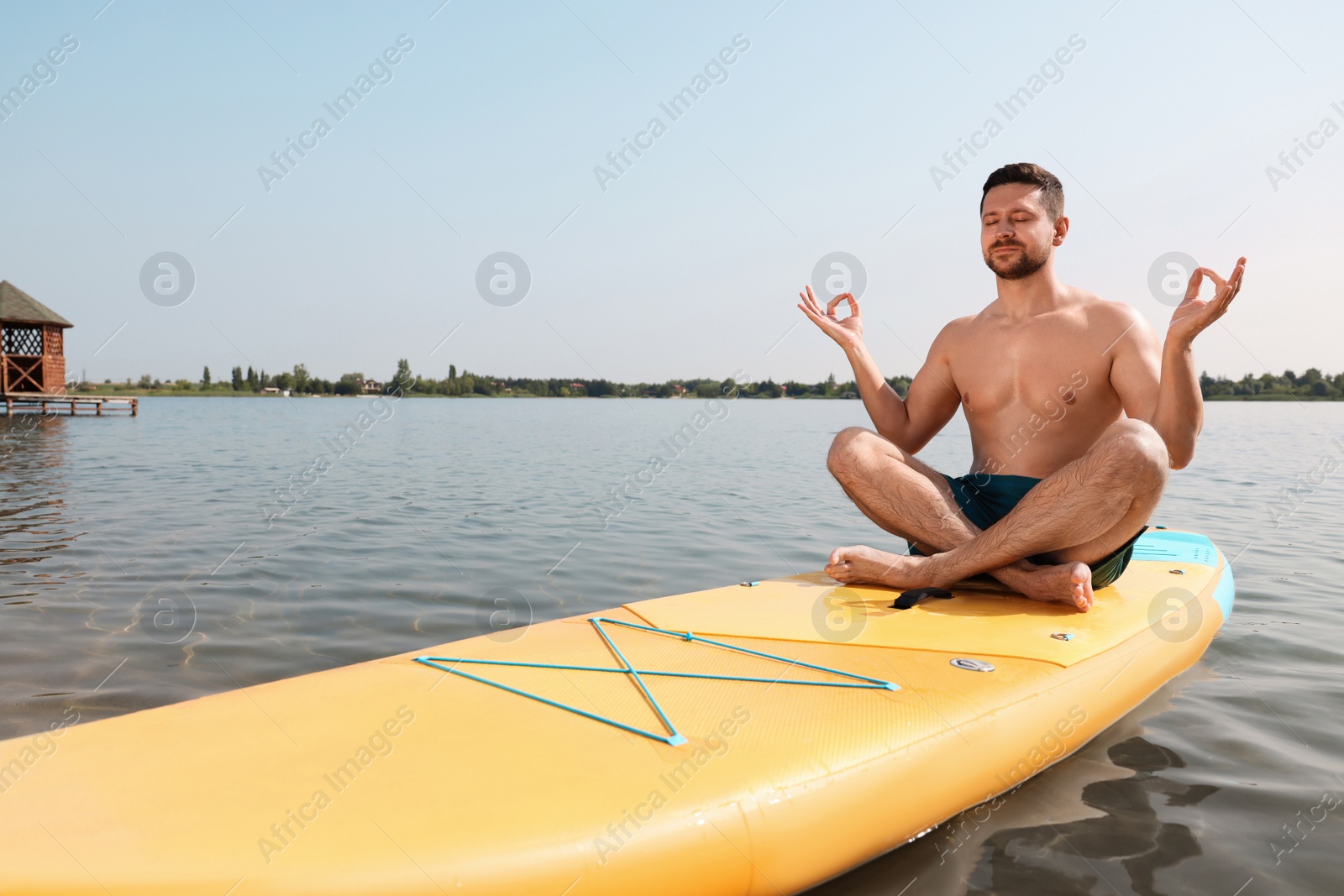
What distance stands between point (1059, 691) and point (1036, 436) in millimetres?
1274

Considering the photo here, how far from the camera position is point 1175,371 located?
2.80m

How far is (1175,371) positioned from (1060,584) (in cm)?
81

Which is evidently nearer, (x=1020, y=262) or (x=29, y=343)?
(x=1020, y=262)

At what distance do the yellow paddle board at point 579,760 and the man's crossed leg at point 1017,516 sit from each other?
31 centimetres

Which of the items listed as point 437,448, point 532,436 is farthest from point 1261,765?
point 532,436

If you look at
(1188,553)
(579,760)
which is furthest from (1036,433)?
(579,760)

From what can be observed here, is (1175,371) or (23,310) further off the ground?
(23,310)

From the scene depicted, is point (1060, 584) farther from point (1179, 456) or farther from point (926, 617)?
point (1179, 456)

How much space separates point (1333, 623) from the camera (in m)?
4.12

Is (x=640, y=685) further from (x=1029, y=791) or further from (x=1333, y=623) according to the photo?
(x=1333, y=623)

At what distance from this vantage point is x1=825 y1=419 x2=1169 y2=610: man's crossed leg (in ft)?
8.97

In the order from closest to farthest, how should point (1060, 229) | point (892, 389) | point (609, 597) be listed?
point (1060, 229), point (892, 389), point (609, 597)

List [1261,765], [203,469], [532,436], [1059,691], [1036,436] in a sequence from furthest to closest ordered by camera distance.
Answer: [532,436], [203,469], [1036,436], [1261,765], [1059,691]

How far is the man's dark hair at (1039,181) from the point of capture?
320 centimetres
